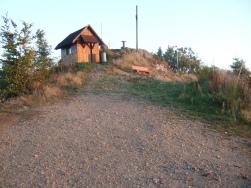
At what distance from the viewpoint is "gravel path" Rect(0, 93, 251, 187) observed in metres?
3.46

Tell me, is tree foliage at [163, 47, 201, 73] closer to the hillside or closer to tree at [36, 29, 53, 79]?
the hillside

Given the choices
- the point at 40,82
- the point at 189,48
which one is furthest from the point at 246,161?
the point at 189,48

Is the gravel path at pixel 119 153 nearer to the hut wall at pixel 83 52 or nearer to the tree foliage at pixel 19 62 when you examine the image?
the tree foliage at pixel 19 62

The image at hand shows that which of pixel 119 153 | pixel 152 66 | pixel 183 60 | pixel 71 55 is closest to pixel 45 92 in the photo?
pixel 119 153

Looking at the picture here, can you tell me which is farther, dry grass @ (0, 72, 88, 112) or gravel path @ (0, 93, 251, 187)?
dry grass @ (0, 72, 88, 112)

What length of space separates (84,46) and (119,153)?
16821 mm

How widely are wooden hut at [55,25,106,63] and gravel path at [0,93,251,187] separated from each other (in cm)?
1263

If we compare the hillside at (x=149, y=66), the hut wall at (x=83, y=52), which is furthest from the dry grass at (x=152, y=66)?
the hut wall at (x=83, y=52)

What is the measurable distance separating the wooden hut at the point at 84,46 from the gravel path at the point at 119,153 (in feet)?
41.4

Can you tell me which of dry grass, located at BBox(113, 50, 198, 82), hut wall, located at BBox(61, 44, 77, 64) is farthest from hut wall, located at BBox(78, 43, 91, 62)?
dry grass, located at BBox(113, 50, 198, 82)

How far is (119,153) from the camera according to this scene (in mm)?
4426

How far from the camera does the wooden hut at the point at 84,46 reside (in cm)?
1891

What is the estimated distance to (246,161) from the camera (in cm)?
406

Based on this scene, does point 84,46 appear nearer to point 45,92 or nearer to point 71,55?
point 71,55
